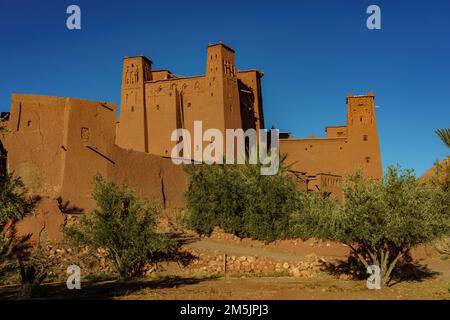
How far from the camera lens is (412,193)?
14.6 metres

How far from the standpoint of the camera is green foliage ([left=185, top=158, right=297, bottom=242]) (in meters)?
24.6

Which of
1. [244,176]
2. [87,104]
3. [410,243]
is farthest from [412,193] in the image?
[87,104]

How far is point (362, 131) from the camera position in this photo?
39.7 meters

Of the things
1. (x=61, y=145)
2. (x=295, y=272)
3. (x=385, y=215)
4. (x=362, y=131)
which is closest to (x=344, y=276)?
(x=295, y=272)

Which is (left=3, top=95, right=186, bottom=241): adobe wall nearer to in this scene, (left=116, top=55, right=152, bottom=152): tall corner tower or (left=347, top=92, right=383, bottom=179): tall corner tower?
(left=116, top=55, right=152, bottom=152): tall corner tower

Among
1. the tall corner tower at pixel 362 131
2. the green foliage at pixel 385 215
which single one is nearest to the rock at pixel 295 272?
the green foliage at pixel 385 215

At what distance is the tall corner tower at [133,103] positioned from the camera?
42.0m

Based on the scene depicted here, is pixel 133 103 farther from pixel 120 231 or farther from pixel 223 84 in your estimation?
pixel 120 231

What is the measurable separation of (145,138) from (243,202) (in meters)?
18.1

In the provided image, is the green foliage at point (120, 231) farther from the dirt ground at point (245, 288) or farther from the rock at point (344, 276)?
the rock at point (344, 276)

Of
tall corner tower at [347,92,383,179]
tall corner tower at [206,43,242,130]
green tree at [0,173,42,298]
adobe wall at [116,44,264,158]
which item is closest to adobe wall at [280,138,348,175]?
tall corner tower at [347,92,383,179]

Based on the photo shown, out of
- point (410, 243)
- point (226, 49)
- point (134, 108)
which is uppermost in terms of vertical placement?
point (226, 49)

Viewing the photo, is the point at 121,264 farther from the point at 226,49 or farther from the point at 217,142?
the point at 226,49

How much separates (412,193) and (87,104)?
15.8 m
